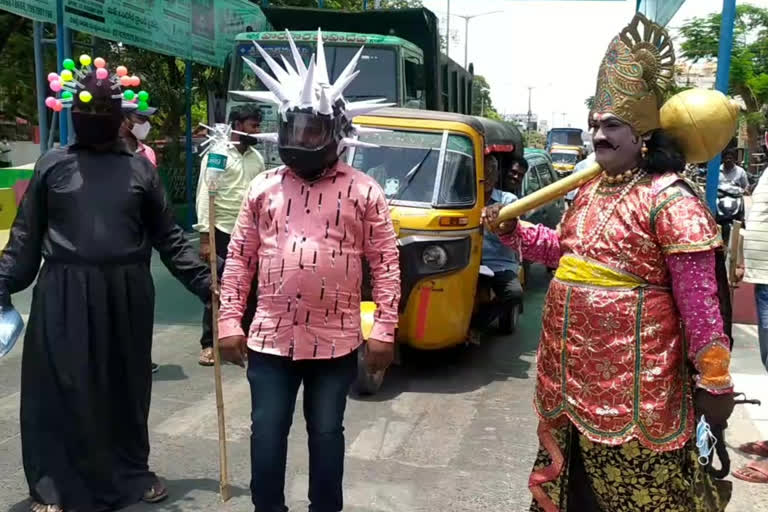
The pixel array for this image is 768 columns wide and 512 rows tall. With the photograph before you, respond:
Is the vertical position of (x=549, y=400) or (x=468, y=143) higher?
(x=468, y=143)

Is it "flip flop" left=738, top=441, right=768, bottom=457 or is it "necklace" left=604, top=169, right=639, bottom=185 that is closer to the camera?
"necklace" left=604, top=169, right=639, bottom=185

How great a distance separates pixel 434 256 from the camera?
5633 mm

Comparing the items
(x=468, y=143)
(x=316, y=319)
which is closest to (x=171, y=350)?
(x=468, y=143)

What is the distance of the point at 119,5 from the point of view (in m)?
10.1

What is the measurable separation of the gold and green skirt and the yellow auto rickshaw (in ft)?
7.55

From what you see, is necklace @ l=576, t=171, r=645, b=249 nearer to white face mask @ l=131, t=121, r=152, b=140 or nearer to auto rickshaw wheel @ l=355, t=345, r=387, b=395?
auto rickshaw wheel @ l=355, t=345, r=387, b=395

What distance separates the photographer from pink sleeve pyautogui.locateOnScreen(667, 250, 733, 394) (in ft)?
8.38

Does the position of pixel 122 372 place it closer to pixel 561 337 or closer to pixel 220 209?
pixel 561 337

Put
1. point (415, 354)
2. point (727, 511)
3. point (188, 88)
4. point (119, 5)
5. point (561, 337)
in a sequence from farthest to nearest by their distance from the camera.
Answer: point (188, 88) → point (119, 5) → point (415, 354) → point (727, 511) → point (561, 337)

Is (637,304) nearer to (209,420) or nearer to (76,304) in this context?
(76,304)

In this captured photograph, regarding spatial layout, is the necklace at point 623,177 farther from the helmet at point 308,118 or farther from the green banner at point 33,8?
the green banner at point 33,8

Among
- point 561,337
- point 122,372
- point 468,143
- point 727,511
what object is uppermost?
point 468,143

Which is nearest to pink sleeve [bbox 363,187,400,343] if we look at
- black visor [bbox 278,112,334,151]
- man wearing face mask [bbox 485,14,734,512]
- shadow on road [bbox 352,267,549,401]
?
black visor [bbox 278,112,334,151]

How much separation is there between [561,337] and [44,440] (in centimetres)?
225
